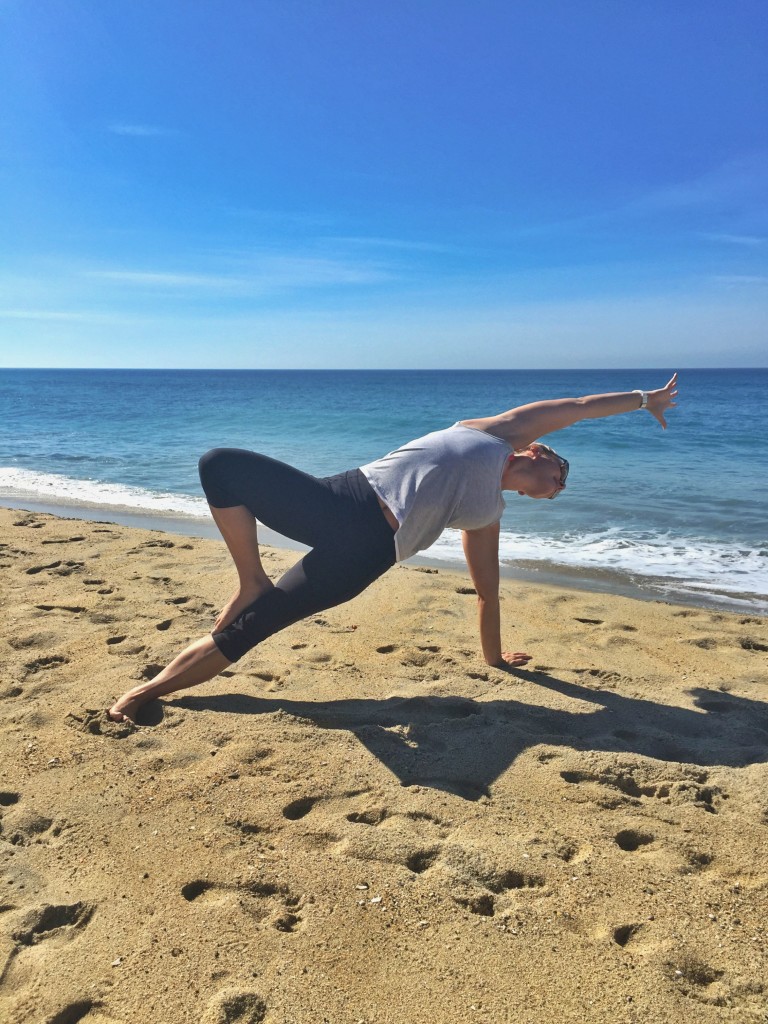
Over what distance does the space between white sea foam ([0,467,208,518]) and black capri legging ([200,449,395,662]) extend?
676 cm

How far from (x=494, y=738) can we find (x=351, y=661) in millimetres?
1115

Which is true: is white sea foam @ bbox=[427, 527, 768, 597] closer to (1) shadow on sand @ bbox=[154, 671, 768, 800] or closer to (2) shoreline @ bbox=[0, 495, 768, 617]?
(2) shoreline @ bbox=[0, 495, 768, 617]

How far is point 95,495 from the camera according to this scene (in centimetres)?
1148

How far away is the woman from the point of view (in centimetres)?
302

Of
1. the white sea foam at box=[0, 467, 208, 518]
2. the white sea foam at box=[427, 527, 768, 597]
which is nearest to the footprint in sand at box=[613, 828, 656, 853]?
the white sea foam at box=[427, 527, 768, 597]

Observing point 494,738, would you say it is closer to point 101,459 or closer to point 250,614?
point 250,614

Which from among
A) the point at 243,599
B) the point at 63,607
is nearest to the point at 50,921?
the point at 243,599

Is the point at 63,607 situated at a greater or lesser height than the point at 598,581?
greater

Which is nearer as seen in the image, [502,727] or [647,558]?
[502,727]

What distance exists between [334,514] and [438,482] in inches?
18.4

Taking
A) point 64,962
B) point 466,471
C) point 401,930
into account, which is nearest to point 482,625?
point 466,471

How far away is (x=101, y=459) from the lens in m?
16.3

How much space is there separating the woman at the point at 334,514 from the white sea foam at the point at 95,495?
6.64 meters

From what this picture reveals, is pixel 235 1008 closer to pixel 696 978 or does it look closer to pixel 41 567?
pixel 696 978
